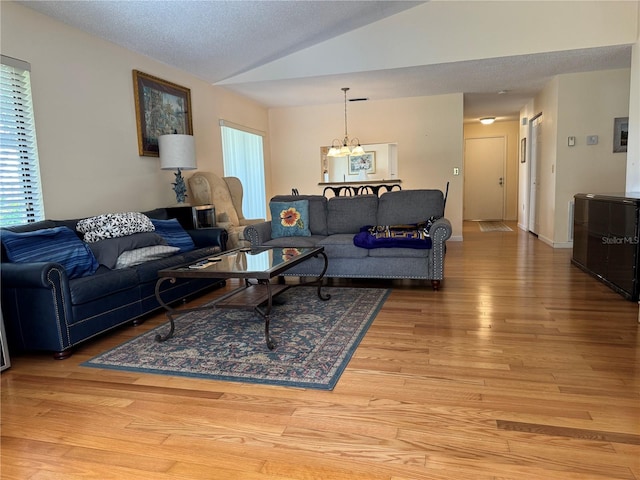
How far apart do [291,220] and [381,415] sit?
3.01 metres

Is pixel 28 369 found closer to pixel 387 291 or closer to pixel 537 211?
pixel 387 291

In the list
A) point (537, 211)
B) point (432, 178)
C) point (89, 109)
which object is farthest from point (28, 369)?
point (537, 211)

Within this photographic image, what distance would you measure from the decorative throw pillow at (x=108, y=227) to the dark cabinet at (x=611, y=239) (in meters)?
4.00

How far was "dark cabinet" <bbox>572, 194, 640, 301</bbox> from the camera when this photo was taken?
338 centimetres

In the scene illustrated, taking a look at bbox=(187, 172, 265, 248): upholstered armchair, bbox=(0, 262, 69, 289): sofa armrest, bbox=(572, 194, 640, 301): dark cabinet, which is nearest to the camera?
bbox=(0, 262, 69, 289): sofa armrest

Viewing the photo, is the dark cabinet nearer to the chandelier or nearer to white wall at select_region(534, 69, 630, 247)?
white wall at select_region(534, 69, 630, 247)

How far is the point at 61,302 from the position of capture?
2609 mm

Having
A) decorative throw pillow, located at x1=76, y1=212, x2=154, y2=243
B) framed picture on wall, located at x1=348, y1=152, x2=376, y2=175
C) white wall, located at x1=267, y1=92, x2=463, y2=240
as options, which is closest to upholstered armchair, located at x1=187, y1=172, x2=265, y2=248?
decorative throw pillow, located at x1=76, y1=212, x2=154, y2=243

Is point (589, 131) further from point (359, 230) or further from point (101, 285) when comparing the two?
point (101, 285)

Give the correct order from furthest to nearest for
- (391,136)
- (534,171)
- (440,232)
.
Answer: (534,171) → (391,136) → (440,232)

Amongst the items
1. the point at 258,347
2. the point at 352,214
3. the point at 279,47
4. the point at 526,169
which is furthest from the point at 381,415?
the point at 526,169

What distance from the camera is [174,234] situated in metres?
3.99

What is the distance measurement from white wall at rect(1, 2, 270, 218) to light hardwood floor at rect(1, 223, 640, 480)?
1581 mm

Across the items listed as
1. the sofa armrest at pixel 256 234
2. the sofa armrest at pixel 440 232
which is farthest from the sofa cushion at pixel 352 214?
the sofa armrest at pixel 440 232
